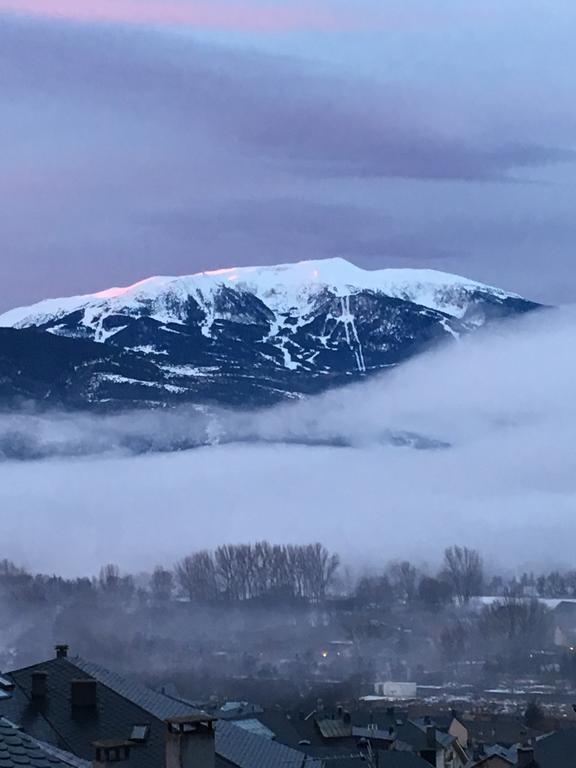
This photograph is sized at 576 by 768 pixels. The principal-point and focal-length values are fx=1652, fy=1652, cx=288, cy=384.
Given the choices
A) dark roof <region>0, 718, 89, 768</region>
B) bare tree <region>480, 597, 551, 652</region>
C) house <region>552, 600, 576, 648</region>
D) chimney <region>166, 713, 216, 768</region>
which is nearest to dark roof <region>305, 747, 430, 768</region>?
chimney <region>166, 713, 216, 768</region>

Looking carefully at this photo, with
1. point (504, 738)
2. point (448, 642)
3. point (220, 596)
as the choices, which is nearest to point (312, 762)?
point (504, 738)

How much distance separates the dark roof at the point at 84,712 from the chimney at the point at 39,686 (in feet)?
0.39

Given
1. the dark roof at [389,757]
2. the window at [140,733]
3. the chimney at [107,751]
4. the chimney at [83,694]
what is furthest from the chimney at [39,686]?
the dark roof at [389,757]

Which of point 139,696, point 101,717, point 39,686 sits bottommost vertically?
point 101,717

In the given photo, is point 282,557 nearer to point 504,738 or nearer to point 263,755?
point 504,738

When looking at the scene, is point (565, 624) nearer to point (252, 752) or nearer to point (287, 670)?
point (287, 670)

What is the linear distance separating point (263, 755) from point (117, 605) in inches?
5032

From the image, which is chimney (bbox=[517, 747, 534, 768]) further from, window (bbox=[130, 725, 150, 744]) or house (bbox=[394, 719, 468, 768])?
window (bbox=[130, 725, 150, 744])

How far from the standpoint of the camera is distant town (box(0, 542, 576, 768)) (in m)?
39.3

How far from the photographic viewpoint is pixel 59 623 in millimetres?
144250

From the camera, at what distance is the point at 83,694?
130 feet

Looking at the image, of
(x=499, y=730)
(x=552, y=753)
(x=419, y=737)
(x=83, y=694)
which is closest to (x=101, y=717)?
(x=83, y=694)

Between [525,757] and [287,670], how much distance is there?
71462mm

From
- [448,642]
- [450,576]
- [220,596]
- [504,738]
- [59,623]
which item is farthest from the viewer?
[450,576]
